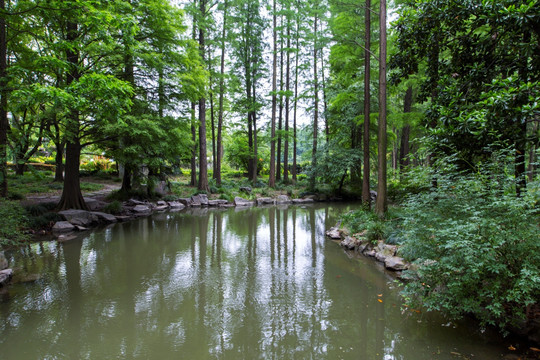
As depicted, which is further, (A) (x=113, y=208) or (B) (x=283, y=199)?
(B) (x=283, y=199)

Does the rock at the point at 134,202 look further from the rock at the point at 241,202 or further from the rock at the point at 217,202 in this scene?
the rock at the point at 241,202

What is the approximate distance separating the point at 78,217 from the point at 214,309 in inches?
306

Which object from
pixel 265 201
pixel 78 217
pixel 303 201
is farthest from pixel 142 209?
pixel 303 201

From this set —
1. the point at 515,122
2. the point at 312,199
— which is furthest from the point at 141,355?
the point at 312,199

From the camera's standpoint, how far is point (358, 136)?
1697 cm

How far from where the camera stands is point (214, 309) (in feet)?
13.3

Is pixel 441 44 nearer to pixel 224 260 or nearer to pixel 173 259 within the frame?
pixel 224 260

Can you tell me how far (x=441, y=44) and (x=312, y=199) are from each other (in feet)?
45.6

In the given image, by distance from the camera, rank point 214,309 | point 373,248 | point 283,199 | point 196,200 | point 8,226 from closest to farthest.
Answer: point 214,309
point 8,226
point 373,248
point 196,200
point 283,199

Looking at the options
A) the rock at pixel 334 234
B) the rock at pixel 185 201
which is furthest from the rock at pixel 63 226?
the rock at pixel 334 234

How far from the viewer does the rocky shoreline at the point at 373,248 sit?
5.57 metres

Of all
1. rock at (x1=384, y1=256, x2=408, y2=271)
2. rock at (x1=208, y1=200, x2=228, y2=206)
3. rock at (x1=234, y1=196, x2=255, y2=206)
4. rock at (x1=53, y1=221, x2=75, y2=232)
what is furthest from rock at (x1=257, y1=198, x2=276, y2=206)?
rock at (x1=384, y1=256, x2=408, y2=271)

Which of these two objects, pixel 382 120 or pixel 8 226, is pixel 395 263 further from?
pixel 8 226

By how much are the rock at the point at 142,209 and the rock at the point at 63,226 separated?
3.18 meters
